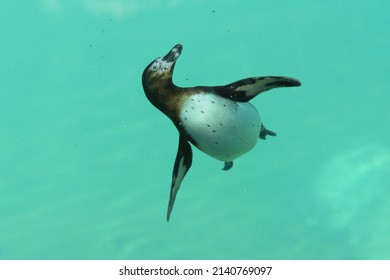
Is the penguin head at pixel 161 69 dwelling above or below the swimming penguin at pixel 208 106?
above

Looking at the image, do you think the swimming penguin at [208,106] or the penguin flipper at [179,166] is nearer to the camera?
the swimming penguin at [208,106]

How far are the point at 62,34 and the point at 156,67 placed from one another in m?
4.37

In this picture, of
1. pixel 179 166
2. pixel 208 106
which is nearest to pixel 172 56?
pixel 208 106

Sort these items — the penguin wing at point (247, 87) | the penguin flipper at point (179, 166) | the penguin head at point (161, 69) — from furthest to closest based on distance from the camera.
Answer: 1. the penguin flipper at point (179, 166)
2. the penguin wing at point (247, 87)
3. the penguin head at point (161, 69)

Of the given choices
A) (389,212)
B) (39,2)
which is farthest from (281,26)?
(39,2)

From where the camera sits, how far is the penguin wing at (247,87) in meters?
3.47

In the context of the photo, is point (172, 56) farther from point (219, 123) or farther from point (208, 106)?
point (219, 123)

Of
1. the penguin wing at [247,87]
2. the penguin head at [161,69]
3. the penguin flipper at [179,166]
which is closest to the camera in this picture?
the penguin head at [161,69]

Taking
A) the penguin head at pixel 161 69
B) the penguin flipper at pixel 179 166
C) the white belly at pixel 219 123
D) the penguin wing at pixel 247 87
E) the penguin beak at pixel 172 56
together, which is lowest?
the penguin flipper at pixel 179 166

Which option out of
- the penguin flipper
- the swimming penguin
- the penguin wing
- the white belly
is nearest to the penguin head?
the swimming penguin

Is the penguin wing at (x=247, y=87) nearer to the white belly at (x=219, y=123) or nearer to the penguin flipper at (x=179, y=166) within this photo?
the white belly at (x=219, y=123)

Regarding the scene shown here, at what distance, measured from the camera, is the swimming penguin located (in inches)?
132

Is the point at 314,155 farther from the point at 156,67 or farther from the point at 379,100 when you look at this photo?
the point at 156,67

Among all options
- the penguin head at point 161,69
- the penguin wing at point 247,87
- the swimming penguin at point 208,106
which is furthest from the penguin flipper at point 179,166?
the penguin head at point 161,69
